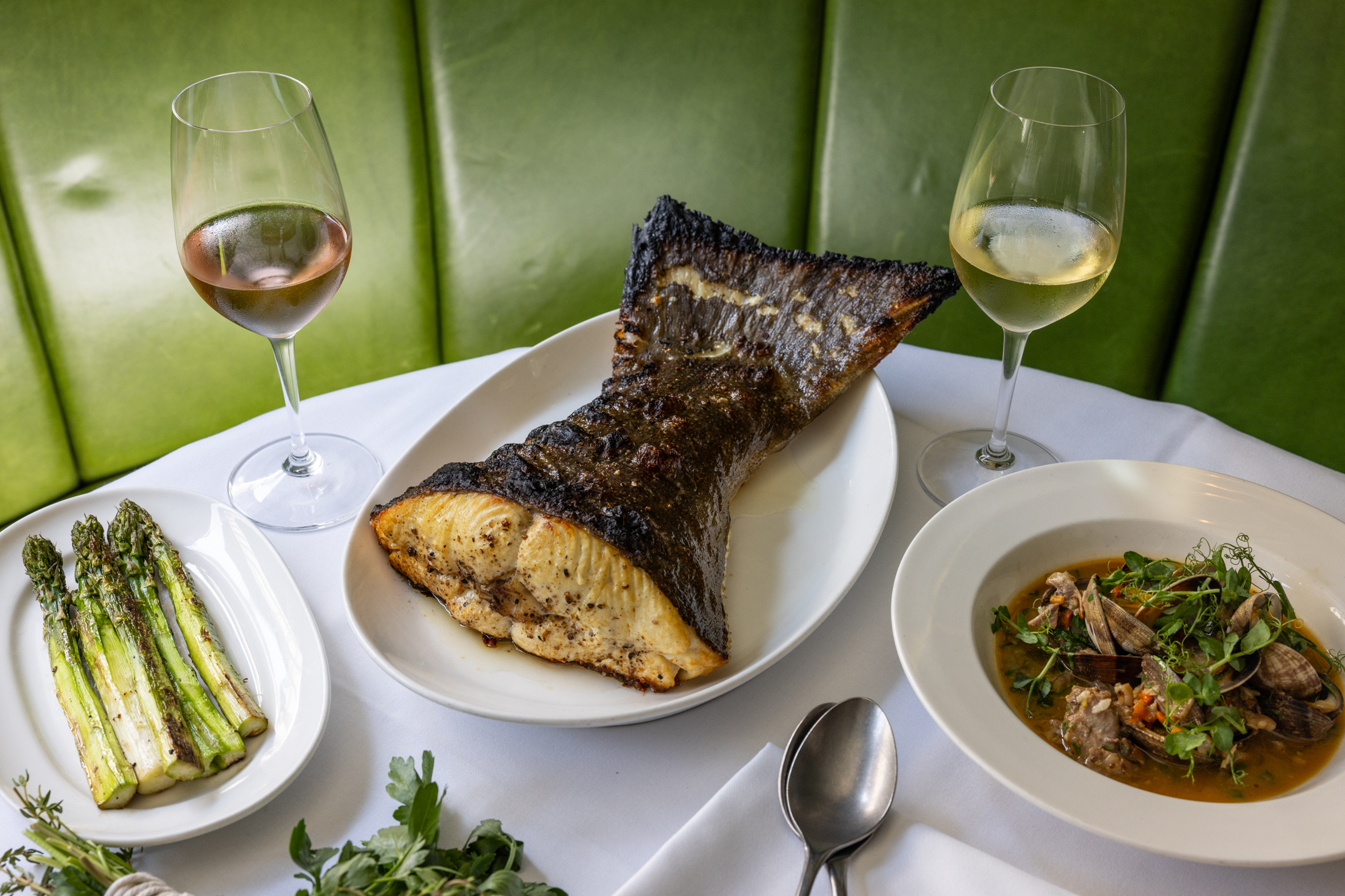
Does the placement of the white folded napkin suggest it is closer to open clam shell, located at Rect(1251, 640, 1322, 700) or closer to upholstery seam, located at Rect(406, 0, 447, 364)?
open clam shell, located at Rect(1251, 640, 1322, 700)

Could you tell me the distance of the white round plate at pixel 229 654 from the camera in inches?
43.5

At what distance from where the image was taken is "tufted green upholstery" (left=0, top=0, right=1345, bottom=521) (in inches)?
89.3

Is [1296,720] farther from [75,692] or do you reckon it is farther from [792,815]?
[75,692]

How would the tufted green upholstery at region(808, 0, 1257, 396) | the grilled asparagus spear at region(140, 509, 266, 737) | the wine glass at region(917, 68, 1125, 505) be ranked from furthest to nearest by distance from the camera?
the tufted green upholstery at region(808, 0, 1257, 396)
the wine glass at region(917, 68, 1125, 505)
the grilled asparagus spear at region(140, 509, 266, 737)

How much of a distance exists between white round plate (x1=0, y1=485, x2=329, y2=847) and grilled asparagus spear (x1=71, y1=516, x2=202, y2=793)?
0.04 m

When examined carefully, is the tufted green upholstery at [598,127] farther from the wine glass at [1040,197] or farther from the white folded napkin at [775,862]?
the white folded napkin at [775,862]

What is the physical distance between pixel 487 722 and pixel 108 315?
183 centimetres

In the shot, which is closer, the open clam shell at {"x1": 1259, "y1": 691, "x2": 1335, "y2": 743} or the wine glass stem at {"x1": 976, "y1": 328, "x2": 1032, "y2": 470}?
the open clam shell at {"x1": 1259, "y1": 691, "x2": 1335, "y2": 743}

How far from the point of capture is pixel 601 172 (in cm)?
276

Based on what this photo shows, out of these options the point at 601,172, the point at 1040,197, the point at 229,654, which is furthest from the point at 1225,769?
the point at 601,172

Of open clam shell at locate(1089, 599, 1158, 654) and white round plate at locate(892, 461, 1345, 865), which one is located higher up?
open clam shell at locate(1089, 599, 1158, 654)

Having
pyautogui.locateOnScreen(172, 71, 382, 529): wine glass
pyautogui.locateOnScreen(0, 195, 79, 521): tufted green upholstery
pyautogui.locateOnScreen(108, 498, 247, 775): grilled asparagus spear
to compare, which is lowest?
pyautogui.locateOnScreen(0, 195, 79, 521): tufted green upholstery

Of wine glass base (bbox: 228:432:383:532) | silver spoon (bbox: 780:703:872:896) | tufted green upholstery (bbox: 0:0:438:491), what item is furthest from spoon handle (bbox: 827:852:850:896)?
tufted green upholstery (bbox: 0:0:438:491)

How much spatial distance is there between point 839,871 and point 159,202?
2.27 m
